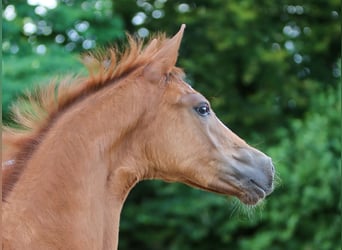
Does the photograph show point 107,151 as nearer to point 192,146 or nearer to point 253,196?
point 192,146

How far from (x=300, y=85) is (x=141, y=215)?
368 centimetres

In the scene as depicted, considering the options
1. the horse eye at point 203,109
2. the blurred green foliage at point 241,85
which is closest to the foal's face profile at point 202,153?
the horse eye at point 203,109

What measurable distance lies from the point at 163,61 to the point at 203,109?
29cm

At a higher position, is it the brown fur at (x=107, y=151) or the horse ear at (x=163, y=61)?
the horse ear at (x=163, y=61)

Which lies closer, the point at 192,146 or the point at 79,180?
the point at 79,180

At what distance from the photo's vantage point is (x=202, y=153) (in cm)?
368

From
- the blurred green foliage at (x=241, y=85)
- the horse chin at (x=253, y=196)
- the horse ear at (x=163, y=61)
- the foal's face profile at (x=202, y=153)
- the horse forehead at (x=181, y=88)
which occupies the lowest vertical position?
the blurred green foliage at (x=241, y=85)

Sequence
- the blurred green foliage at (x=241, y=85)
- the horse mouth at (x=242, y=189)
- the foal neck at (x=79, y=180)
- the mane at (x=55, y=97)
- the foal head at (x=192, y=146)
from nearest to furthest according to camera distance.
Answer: the foal neck at (x=79, y=180)
the mane at (x=55, y=97)
the foal head at (x=192, y=146)
the horse mouth at (x=242, y=189)
the blurred green foliage at (x=241, y=85)

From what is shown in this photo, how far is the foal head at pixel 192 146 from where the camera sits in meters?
3.58

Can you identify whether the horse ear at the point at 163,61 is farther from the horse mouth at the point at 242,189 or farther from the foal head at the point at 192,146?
the horse mouth at the point at 242,189

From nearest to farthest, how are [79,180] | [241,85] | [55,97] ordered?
1. [79,180]
2. [55,97]
3. [241,85]

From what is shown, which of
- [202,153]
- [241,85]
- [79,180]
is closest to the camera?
[79,180]

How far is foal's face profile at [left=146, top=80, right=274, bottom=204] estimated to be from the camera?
359 centimetres

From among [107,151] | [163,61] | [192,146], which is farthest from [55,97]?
[192,146]
